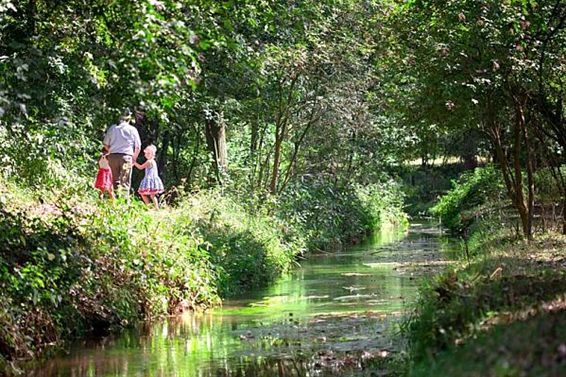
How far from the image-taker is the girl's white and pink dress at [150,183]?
21.4 metres

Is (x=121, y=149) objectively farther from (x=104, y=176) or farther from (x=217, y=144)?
(x=217, y=144)

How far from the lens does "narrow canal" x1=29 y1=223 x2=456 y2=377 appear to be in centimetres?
1138

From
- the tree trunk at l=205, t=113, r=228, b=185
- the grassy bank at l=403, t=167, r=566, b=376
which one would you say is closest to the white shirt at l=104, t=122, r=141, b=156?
the grassy bank at l=403, t=167, r=566, b=376

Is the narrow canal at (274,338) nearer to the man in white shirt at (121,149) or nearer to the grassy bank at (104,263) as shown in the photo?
the grassy bank at (104,263)

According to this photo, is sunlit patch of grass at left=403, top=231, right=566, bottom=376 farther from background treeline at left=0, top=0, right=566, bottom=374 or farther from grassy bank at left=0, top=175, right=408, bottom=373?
grassy bank at left=0, top=175, right=408, bottom=373

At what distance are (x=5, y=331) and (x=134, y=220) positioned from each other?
517 cm

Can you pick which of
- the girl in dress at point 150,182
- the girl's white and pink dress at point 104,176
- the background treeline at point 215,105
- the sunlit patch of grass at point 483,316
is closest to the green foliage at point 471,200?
the background treeline at point 215,105

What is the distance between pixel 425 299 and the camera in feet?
37.4

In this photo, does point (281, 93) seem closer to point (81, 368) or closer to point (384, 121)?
point (384, 121)

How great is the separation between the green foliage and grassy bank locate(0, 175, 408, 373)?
1306 centimetres

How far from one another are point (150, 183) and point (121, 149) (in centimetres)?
247

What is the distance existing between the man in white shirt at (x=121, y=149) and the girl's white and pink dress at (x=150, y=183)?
1.95 meters

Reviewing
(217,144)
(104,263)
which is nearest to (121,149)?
(104,263)

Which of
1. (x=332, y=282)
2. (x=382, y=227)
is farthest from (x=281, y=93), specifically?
(x=382, y=227)
